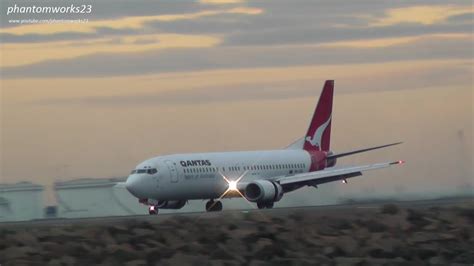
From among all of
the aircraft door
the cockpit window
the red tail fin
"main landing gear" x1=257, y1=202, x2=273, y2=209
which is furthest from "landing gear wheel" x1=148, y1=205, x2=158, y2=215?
the red tail fin

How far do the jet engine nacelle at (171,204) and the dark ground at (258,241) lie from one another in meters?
22.8

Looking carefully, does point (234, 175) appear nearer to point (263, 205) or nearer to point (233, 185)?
point (233, 185)

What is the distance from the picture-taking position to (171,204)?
4997 cm

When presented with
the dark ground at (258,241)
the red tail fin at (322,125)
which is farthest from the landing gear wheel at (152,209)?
the dark ground at (258,241)

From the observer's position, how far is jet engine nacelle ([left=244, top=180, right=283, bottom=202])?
4994 cm

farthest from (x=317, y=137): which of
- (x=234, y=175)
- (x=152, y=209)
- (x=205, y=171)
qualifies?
(x=152, y=209)

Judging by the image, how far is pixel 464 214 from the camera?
26016mm

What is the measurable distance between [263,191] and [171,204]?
3.80 metres

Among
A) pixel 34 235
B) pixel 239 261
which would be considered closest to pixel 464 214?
pixel 239 261

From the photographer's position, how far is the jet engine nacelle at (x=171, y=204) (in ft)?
161

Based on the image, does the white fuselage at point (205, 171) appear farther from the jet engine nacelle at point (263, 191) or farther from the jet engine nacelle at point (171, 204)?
the jet engine nacelle at point (263, 191)

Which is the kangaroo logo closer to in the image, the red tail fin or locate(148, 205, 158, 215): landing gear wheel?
the red tail fin

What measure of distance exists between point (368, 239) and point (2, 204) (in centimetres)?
2298

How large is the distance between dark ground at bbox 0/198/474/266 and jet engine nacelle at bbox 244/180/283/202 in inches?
923
